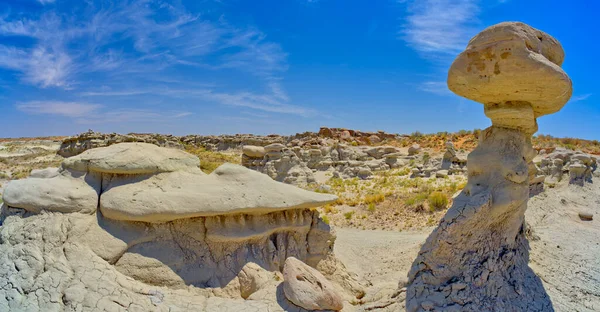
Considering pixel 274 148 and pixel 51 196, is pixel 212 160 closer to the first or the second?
pixel 274 148

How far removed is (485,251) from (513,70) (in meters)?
2.47

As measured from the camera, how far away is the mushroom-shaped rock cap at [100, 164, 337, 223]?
459cm

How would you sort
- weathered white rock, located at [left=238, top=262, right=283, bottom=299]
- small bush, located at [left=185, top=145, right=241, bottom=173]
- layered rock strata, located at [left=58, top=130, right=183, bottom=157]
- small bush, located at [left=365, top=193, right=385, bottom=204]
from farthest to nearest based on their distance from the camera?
layered rock strata, located at [left=58, top=130, right=183, bottom=157] → small bush, located at [left=185, top=145, right=241, bottom=173] → small bush, located at [left=365, top=193, right=385, bottom=204] → weathered white rock, located at [left=238, top=262, right=283, bottom=299]

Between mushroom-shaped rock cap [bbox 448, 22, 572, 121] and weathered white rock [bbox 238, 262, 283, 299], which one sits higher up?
mushroom-shaped rock cap [bbox 448, 22, 572, 121]

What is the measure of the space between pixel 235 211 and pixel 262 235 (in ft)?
2.05

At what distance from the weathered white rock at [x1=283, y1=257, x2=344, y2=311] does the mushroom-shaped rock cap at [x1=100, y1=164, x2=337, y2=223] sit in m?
1.08

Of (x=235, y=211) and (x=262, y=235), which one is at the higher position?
(x=235, y=211)

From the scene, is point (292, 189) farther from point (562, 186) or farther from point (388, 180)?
point (388, 180)

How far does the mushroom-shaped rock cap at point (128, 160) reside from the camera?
4895mm

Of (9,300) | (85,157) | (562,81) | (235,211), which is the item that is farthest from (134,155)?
(562,81)

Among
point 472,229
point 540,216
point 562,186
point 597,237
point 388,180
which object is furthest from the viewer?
point 388,180

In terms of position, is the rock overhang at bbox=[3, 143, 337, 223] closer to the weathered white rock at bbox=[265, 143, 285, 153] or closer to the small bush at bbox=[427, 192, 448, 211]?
the small bush at bbox=[427, 192, 448, 211]

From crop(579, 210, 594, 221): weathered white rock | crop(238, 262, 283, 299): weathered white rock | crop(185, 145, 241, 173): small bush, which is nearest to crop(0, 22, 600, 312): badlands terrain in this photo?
crop(238, 262, 283, 299): weathered white rock

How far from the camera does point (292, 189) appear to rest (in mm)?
5840
